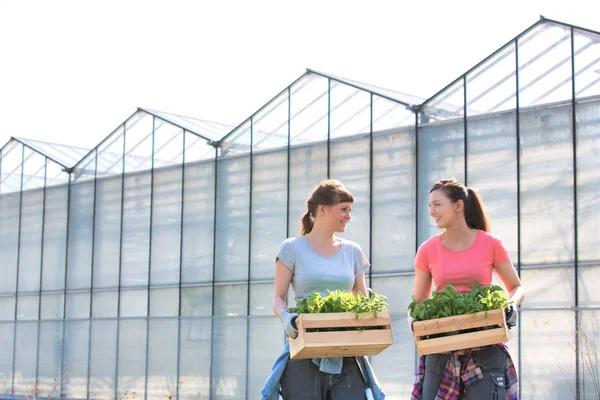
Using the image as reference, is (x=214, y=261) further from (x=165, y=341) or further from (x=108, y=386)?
(x=108, y=386)

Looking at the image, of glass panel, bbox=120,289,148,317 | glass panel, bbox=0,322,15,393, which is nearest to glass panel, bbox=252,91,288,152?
glass panel, bbox=120,289,148,317

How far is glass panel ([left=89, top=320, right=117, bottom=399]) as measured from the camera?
1798 cm

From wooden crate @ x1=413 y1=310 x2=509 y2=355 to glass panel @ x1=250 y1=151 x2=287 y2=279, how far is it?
10762 mm

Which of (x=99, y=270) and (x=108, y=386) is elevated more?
(x=99, y=270)

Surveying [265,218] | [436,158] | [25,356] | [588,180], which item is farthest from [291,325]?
[25,356]

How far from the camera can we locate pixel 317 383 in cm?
518

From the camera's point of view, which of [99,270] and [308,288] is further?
[99,270]

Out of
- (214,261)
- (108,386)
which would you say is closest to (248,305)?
(214,261)

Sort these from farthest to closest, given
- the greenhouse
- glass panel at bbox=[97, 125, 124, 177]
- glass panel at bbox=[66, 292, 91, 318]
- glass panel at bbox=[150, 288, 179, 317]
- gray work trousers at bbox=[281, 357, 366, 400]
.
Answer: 1. glass panel at bbox=[66, 292, 91, 318]
2. glass panel at bbox=[97, 125, 124, 177]
3. glass panel at bbox=[150, 288, 179, 317]
4. the greenhouse
5. gray work trousers at bbox=[281, 357, 366, 400]

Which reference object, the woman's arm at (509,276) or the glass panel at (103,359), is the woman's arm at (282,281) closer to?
the woman's arm at (509,276)

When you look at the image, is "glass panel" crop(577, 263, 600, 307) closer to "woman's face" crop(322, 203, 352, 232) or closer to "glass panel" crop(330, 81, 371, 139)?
"glass panel" crop(330, 81, 371, 139)

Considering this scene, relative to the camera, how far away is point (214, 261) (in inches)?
659

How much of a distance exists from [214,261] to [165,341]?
1.67 metres

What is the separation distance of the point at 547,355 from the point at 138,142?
895 cm
